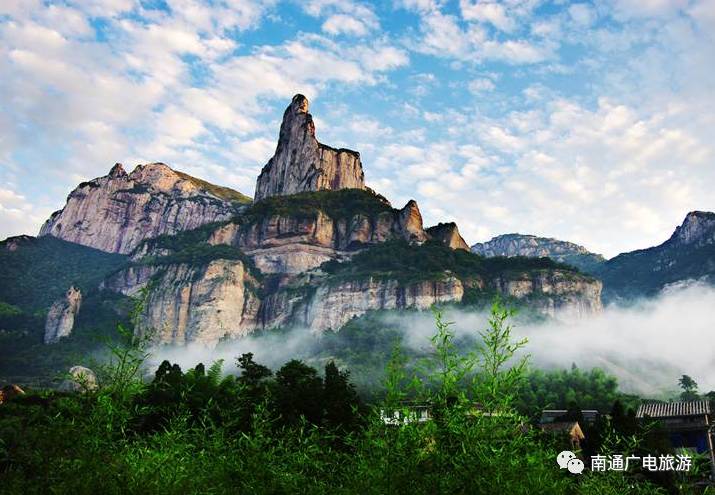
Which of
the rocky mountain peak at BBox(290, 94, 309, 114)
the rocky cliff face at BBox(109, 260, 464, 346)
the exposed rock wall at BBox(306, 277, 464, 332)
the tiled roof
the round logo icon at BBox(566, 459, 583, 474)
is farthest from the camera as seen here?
the rocky mountain peak at BBox(290, 94, 309, 114)

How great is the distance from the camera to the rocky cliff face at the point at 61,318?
5664 inches

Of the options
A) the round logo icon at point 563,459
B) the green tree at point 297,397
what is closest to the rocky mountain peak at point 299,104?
the green tree at point 297,397

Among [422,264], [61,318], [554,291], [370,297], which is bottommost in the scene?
[61,318]

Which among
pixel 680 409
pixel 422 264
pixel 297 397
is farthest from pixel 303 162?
pixel 297 397

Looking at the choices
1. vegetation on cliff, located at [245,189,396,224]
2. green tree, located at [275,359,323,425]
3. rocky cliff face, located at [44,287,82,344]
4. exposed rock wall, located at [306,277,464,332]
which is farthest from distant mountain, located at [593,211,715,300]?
green tree, located at [275,359,323,425]

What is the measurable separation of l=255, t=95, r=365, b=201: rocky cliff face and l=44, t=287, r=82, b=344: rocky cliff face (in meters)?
66.0

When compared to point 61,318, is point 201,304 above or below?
above

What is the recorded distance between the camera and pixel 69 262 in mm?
198750

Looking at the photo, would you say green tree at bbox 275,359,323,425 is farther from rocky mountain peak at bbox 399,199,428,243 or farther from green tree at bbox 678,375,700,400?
rocky mountain peak at bbox 399,199,428,243

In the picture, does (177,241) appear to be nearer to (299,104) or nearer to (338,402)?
(299,104)

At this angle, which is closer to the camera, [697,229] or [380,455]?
[380,455]

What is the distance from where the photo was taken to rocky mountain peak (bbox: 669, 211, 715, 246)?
181375 mm

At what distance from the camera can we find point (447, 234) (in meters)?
168

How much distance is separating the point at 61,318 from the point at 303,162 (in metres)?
79.5
